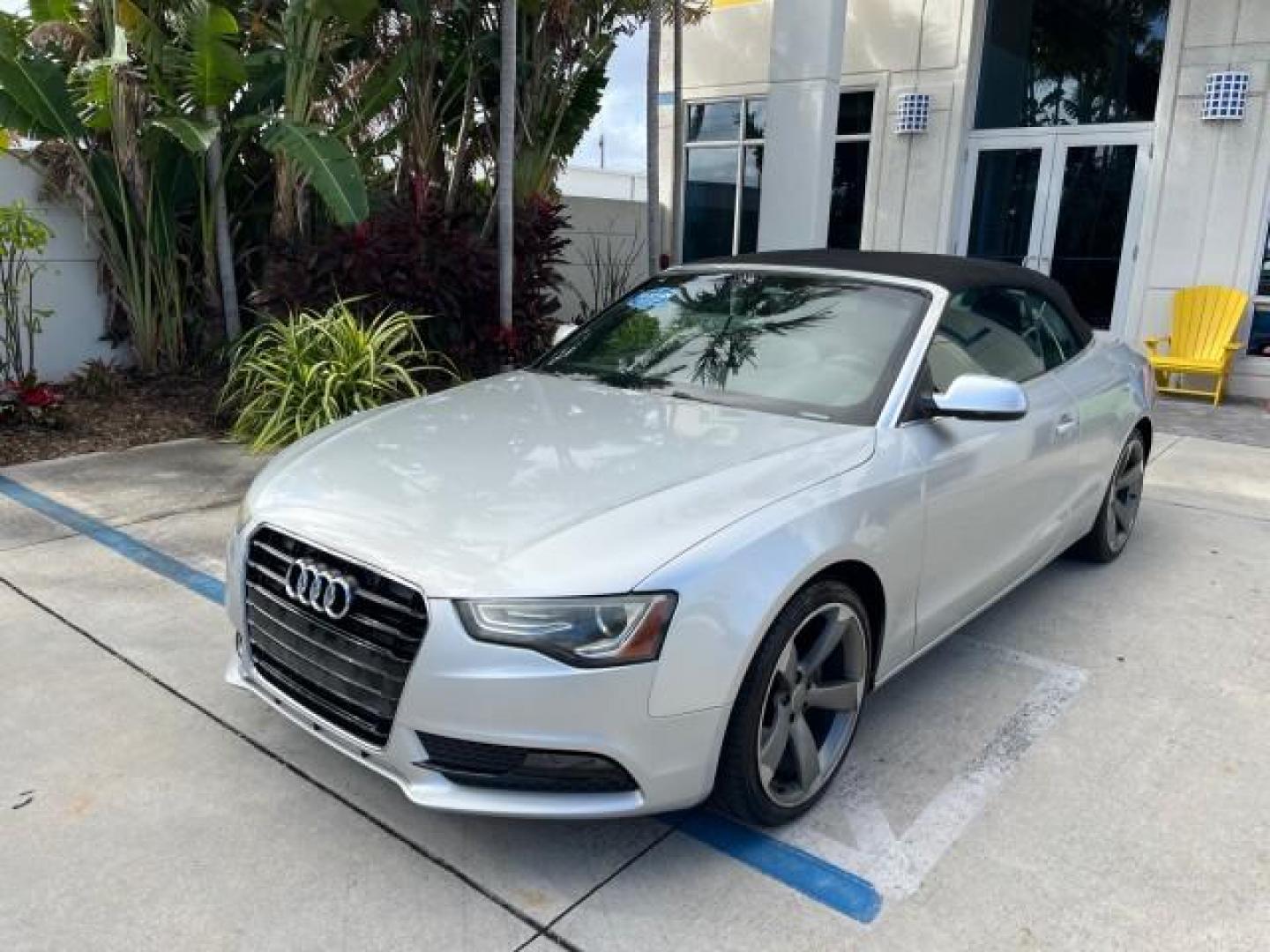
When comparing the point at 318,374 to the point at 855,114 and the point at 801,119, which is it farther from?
the point at 855,114

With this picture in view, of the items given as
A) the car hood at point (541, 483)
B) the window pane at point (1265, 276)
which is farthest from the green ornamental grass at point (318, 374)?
the window pane at point (1265, 276)

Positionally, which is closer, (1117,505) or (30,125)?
(1117,505)

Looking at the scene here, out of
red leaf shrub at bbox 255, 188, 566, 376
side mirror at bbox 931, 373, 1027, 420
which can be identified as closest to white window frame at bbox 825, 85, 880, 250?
red leaf shrub at bbox 255, 188, 566, 376

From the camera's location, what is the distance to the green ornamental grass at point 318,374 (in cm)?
671

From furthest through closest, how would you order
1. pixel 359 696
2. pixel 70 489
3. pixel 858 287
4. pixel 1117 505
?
pixel 70 489 < pixel 1117 505 < pixel 858 287 < pixel 359 696

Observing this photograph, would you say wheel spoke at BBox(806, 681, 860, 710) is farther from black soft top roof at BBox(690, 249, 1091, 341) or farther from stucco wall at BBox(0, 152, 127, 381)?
stucco wall at BBox(0, 152, 127, 381)

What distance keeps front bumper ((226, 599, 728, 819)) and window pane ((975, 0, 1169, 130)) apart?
1089 cm

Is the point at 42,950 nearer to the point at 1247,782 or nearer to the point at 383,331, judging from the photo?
the point at 1247,782

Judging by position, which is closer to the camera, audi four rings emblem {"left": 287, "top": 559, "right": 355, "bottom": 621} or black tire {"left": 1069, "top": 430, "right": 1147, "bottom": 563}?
audi four rings emblem {"left": 287, "top": 559, "right": 355, "bottom": 621}

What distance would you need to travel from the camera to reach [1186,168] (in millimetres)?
10242

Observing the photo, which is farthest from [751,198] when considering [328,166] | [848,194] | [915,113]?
[328,166]

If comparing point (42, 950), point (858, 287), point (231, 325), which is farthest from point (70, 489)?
point (858, 287)

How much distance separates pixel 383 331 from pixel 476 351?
3.64 feet

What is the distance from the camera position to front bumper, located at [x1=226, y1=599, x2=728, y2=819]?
2324 millimetres
